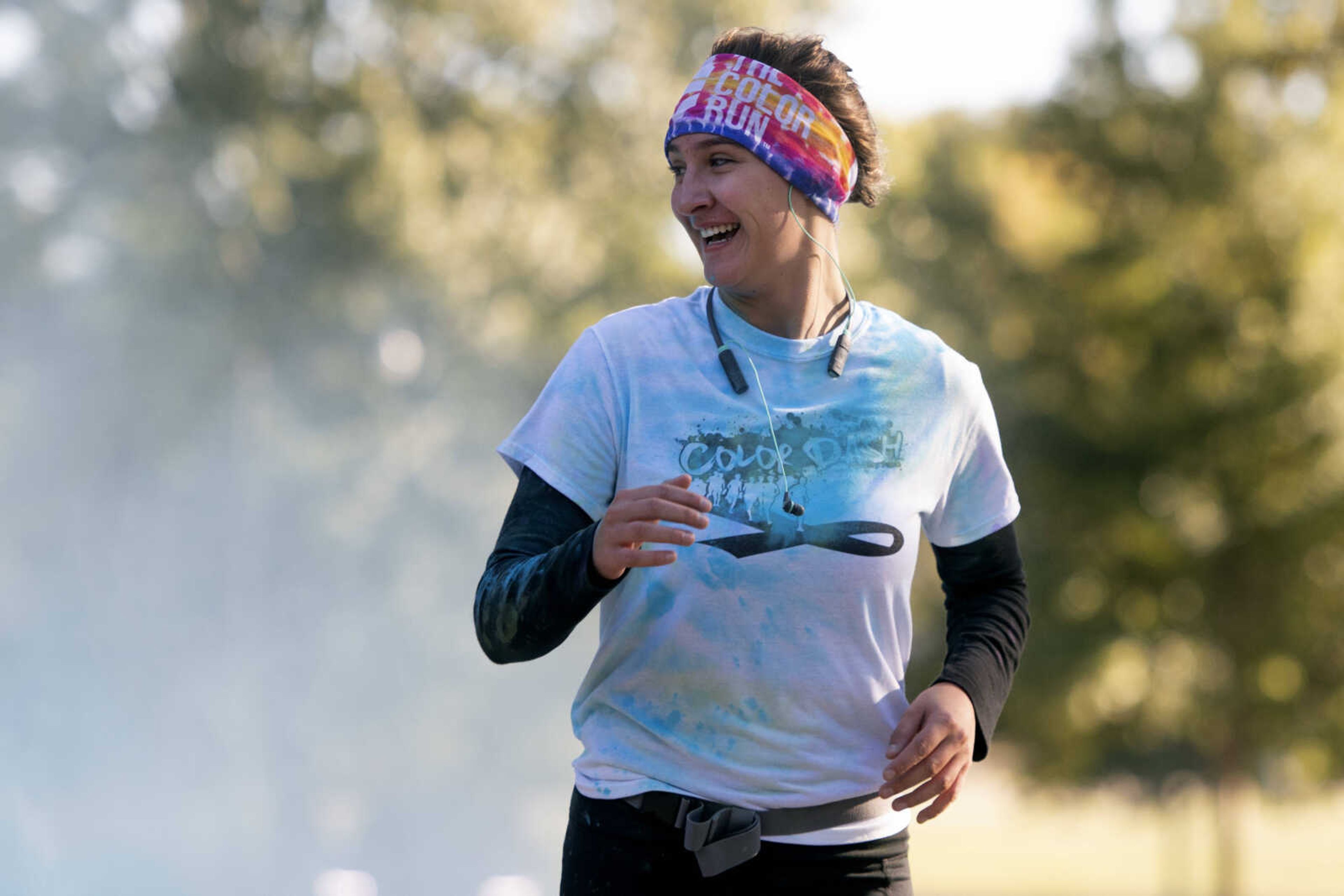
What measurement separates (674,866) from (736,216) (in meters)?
0.93

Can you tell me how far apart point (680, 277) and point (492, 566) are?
16986 mm

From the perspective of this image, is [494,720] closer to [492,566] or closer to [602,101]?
[602,101]

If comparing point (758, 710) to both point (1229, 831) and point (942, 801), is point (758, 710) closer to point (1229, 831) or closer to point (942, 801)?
point (942, 801)

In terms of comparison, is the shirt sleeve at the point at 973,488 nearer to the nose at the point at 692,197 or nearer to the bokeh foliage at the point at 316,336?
the nose at the point at 692,197

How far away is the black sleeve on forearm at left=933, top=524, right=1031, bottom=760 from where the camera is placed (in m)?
2.11

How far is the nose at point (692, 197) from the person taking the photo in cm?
215

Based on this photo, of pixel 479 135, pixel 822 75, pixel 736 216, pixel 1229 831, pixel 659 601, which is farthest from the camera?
pixel 479 135

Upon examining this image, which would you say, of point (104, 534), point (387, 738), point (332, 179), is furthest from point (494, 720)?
point (332, 179)

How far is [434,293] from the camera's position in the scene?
61.9 ft

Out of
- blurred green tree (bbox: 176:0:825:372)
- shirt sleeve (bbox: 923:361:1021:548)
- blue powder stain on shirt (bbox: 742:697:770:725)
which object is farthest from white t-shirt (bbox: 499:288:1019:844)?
blurred green tree (bbox: 176:0:825:372)

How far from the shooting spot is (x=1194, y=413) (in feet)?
37.1

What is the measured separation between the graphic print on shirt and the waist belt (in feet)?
1.08

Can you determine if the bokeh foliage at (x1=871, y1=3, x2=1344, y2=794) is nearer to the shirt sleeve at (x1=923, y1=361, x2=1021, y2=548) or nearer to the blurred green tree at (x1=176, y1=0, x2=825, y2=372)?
the blurred green tree at (x1=176, y1=0, x2=825, y2=372)

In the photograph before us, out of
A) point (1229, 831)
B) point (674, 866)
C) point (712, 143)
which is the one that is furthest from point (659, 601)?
point (1229, 831)
